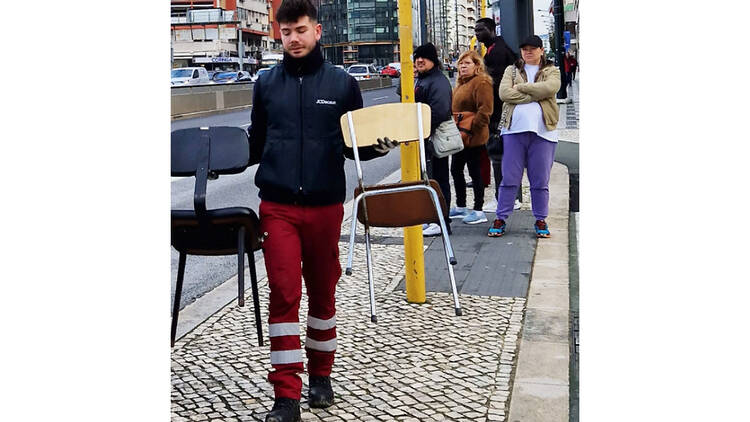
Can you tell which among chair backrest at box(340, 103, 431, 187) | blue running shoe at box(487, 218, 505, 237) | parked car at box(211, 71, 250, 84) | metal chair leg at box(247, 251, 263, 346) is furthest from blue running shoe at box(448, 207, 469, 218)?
parked car at box(211, 71, 250, 84)

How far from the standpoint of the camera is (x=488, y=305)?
19.0 ft

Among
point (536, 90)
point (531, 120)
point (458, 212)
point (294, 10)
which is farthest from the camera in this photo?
point (458, 212)

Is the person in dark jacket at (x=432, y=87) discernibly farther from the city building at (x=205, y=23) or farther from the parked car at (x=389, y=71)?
the parked car at (x=389, y=71)

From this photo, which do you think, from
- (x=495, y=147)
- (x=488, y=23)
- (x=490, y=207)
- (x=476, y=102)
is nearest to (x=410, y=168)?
(x=476, y=102)

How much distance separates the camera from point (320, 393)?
160 inches

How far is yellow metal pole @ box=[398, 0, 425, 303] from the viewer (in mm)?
5785

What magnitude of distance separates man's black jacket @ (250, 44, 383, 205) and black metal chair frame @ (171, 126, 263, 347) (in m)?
0.13

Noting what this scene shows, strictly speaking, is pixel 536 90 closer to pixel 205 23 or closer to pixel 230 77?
pixel 205 23

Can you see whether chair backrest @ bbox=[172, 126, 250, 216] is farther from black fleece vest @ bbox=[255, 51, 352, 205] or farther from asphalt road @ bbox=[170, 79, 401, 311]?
asphalt road @ bbox=[170, 79, 401, 311]

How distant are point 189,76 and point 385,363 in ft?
118
